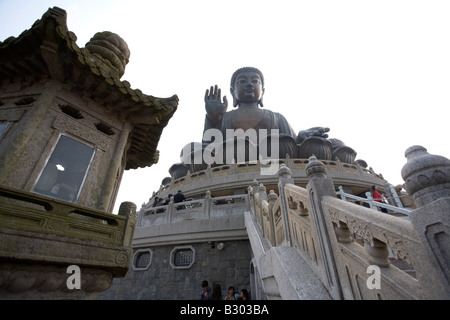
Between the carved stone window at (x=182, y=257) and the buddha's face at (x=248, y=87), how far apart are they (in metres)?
17.1

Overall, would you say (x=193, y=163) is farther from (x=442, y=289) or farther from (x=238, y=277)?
(x=442, y=289)

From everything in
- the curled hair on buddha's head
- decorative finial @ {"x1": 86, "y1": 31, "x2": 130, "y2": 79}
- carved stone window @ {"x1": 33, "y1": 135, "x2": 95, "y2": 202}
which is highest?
the curled hair on buddha's head

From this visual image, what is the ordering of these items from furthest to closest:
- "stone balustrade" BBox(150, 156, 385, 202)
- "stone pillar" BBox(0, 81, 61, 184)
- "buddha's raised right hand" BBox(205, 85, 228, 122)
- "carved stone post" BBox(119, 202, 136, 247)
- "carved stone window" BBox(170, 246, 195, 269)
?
"buddha's raised right hand" BBox(205, 85, 228, 122) < "stone balustrade" BBox(150, 156, 385, 202) < "carved stone window" BBox(170, 246, 195, 269) < "carved stone post" BBox(119, 202, 136, 247) < "stone pillar" BBox(0, 81, 61, 184)

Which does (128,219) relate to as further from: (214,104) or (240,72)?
(240,72)

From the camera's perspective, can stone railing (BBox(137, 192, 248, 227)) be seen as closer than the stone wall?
No

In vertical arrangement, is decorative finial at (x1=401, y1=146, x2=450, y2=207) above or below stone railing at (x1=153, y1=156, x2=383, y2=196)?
below

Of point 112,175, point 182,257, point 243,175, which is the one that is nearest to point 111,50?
point 112,175

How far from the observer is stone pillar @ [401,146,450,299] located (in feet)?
4.14

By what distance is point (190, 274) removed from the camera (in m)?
7.59

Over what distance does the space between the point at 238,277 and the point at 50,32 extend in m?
7.37

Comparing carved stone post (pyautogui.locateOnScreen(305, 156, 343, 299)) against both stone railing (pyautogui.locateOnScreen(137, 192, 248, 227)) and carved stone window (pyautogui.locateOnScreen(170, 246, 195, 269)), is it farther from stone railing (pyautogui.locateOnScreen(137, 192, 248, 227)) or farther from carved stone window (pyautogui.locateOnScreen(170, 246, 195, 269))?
carved stone window (pyautogui.locateOnScreen(170, 246, 195, 269))

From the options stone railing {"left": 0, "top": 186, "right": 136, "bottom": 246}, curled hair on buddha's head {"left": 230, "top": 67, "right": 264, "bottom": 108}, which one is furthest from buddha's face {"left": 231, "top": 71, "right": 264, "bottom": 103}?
stone railing {"left": 0, "top": 186, "right": 136, "bottom": 246}

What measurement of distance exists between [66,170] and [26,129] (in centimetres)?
83

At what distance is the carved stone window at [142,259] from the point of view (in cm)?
852
